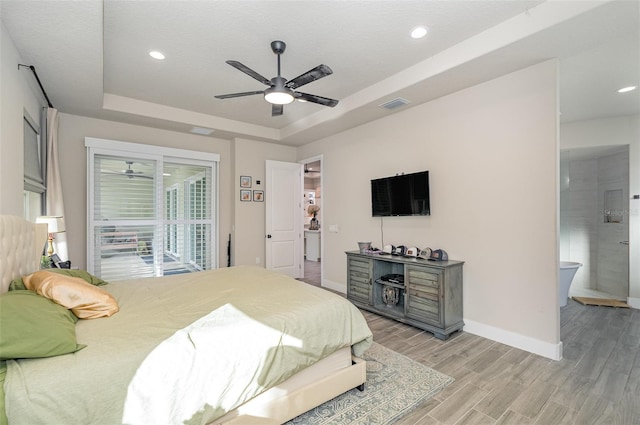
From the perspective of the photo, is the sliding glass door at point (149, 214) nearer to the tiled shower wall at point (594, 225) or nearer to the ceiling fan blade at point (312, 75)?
the ceiling fan blade at point (312, 75)

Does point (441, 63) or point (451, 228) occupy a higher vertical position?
point (441, 63)

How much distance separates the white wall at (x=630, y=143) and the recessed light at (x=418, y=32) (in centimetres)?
375

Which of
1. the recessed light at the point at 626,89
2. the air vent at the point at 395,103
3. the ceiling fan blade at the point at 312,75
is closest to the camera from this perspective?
the ceiling fan blade at the point at 312,75

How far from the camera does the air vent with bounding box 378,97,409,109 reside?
3.64m

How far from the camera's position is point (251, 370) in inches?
63.5

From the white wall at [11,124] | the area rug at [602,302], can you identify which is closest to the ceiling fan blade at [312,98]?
the white wall at [11,124]

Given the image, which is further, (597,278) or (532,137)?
(597,278)

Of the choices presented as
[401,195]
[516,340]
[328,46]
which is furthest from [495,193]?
[328,46]

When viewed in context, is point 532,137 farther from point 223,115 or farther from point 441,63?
point 223,115

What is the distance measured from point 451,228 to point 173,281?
3.11m

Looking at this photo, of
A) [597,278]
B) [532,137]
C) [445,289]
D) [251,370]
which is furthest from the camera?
[597,278]

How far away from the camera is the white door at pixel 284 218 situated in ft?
18.7

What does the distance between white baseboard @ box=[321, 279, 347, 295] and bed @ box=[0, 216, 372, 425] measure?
2602 mm


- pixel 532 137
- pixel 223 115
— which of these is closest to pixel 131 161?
pixel 223 115
